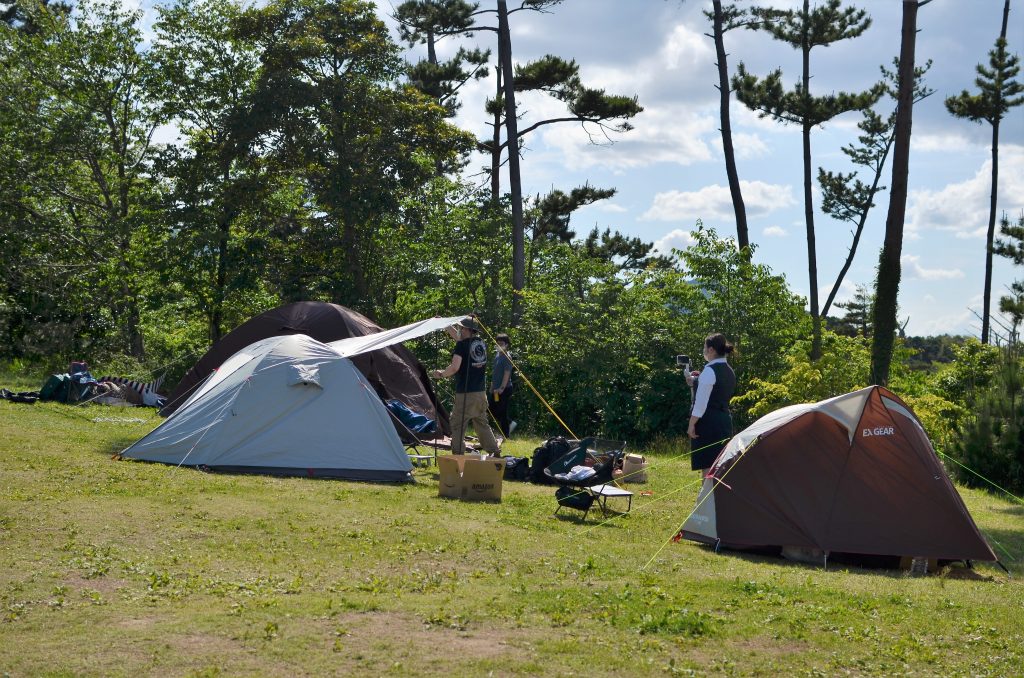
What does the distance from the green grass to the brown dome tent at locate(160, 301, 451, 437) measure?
17.6ft

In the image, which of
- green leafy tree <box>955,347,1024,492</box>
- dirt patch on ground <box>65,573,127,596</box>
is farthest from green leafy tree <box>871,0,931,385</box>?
dirt patch on ground <box>65,573,127,596</box>

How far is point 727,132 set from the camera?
88.4ft

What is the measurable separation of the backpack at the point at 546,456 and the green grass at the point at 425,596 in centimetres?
186

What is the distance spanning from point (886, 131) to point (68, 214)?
2523cm

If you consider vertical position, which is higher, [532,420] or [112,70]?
[112,70]

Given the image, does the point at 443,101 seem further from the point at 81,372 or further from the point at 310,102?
the point at 81,372

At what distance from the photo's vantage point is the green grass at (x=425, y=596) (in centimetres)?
559

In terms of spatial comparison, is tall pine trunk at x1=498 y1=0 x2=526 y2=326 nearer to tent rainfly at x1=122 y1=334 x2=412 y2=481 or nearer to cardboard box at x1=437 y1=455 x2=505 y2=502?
tent rainfly at x1=122 y1=334 x2=412 y2=481

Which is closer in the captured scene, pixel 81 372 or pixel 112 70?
pixel 81 372

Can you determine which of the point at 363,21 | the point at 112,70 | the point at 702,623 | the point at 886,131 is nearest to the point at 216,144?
the point at 363,21

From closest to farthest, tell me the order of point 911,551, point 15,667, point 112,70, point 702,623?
1. point 15,667
2. point 702,623
3. point 911,551
4. point 112,70

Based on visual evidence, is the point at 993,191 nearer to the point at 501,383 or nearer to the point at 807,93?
the point at 807,93

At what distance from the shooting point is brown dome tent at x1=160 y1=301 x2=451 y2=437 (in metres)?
Result: 15.8

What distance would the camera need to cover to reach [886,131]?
34.2 metres
